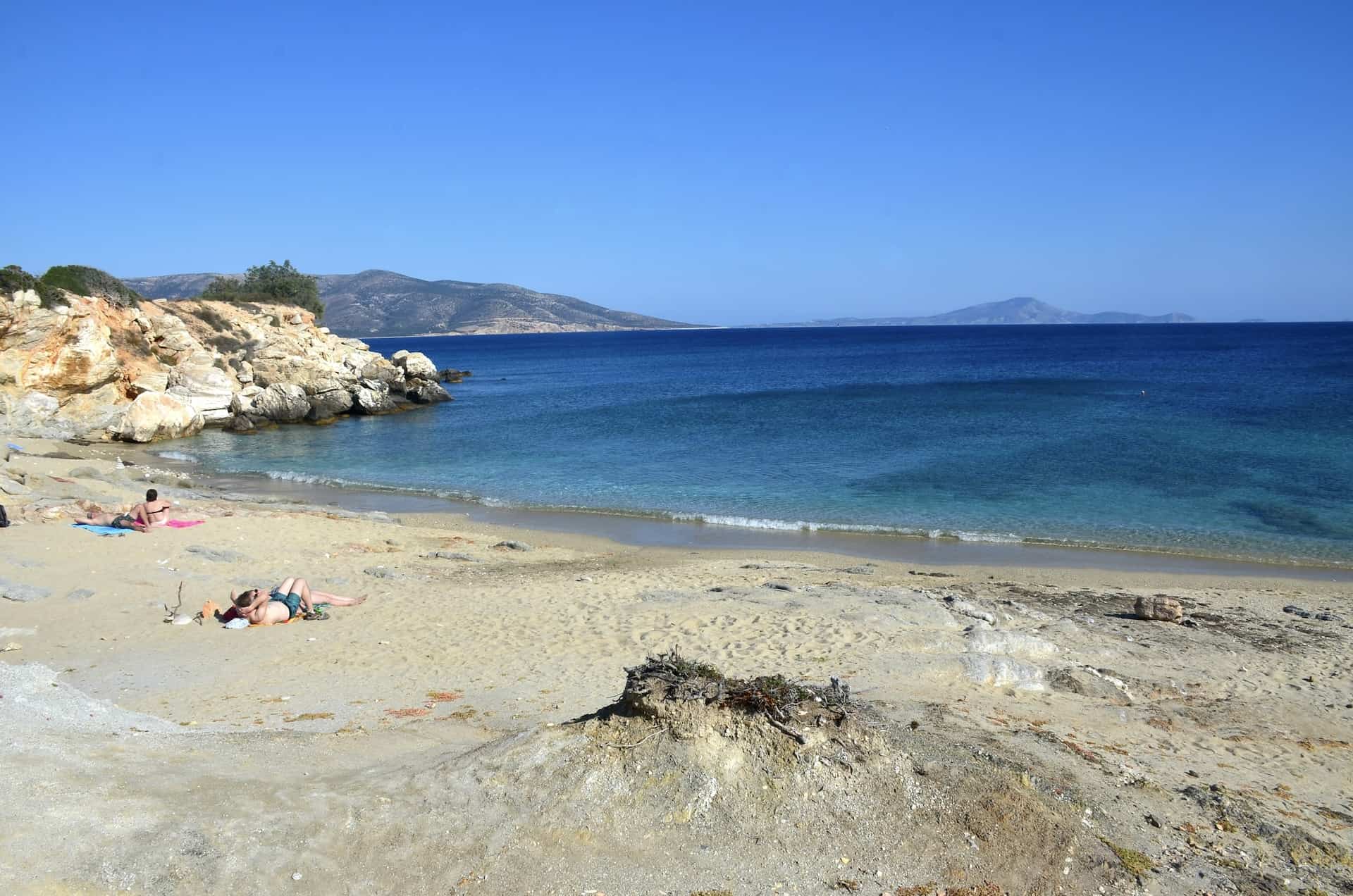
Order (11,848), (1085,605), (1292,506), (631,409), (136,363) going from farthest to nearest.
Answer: (631,409) < (136,363) < (1292,506) < (1085,605) < (11,848)


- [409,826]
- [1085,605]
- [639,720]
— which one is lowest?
[1085,605]

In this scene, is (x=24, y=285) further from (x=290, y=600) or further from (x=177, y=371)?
(x=290, y=600)

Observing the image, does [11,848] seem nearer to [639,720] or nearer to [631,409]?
[639,720]

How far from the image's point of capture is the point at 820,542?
18766 mm

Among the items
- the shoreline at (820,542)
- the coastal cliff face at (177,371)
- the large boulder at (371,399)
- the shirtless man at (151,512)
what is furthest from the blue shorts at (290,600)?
the large boulder at (371,399)

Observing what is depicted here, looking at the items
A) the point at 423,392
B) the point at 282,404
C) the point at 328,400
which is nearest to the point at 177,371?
the point at 282,404

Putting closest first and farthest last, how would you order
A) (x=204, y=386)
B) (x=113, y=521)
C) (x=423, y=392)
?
(x=113, y=521)
(x=204, y=386)
(x=423, y=392)

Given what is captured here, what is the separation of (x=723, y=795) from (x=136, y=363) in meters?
37.6

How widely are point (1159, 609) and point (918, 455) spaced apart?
16886mm

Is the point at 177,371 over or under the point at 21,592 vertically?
over

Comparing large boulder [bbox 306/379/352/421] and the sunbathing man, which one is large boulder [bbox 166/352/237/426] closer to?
large boulder [bbox 306/379/352/421]

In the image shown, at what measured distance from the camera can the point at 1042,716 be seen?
8.31 m

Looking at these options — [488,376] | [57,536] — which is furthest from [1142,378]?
[57,536]

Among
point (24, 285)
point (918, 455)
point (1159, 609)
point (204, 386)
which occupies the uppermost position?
point (24, 285)
